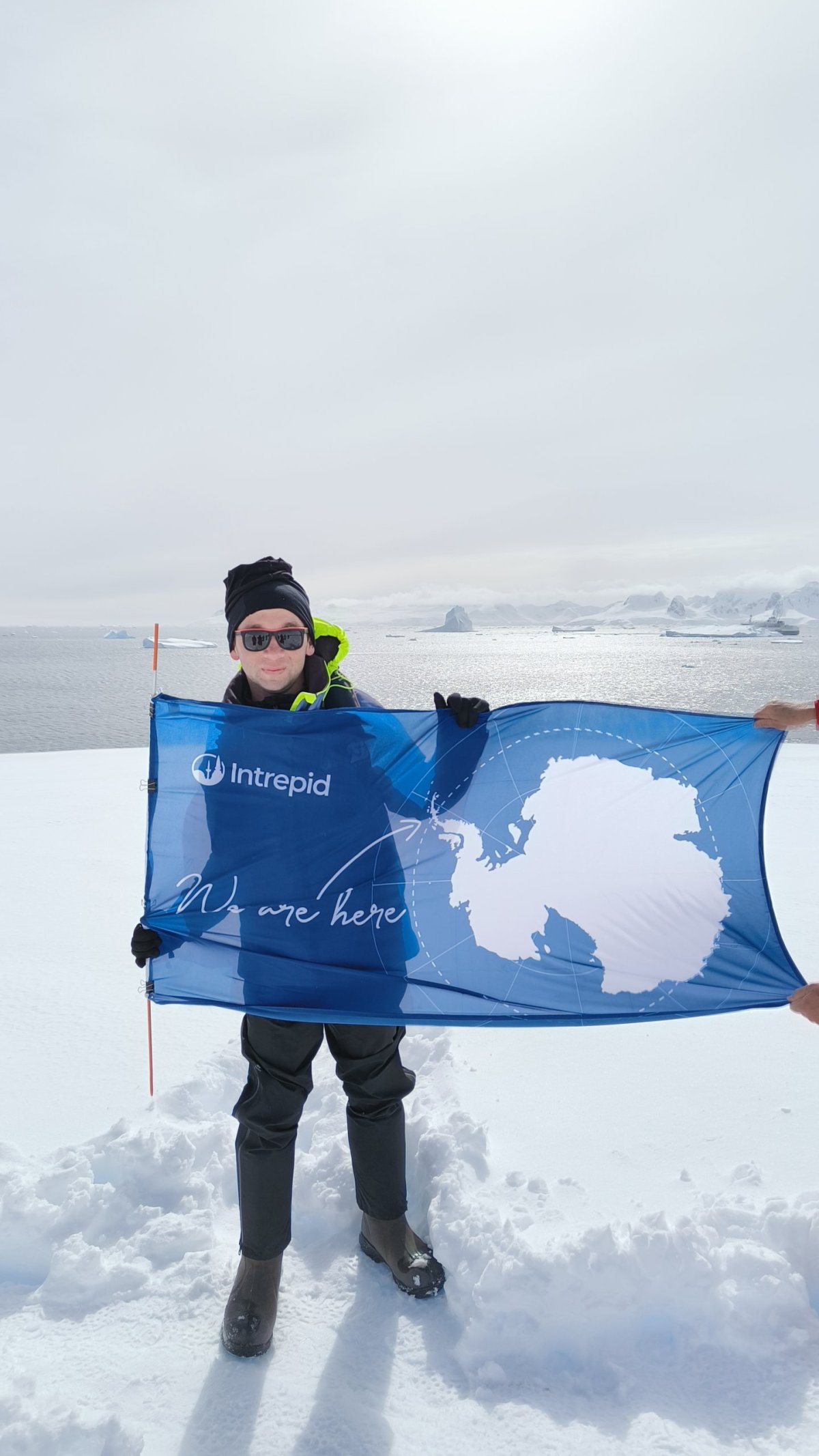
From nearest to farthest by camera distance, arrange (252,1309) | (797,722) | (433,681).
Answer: (252,1309), (797,722), (433,681)

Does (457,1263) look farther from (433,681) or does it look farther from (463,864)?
(433,681)

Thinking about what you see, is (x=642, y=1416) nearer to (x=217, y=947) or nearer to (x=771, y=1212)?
(x=771, y=1212)

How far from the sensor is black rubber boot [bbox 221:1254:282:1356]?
6.77 ft

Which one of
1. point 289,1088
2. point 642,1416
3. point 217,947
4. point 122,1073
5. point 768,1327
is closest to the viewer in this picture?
point 642,1416

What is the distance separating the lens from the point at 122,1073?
3375 millimetres

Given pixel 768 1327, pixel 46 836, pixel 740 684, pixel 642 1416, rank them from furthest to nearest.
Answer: pixel 740 684 → pixel 46 836 → pixel 768 1327 → pixel 642 1416

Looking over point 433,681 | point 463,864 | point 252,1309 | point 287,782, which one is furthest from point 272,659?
point 433,681

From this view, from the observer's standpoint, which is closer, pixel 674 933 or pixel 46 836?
pixel 674 933

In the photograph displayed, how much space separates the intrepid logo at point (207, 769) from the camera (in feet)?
8.45

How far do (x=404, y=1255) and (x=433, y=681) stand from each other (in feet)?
233

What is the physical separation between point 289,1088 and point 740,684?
6692cm

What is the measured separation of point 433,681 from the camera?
239 feet

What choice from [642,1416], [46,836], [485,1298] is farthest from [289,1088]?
[46,836]

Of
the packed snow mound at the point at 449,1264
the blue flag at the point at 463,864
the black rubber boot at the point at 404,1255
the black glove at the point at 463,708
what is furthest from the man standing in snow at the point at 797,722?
the black rubber boot at the point at 404,1255
